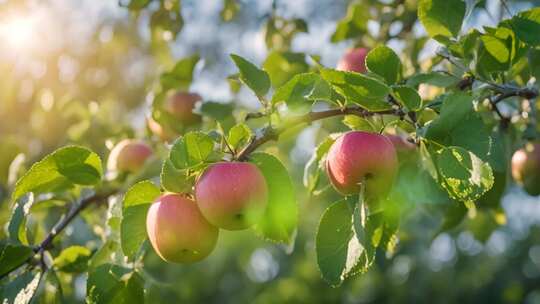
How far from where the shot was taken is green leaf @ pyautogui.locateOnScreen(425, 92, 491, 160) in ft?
3.03

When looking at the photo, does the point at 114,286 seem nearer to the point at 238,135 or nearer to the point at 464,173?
the point at 238,135

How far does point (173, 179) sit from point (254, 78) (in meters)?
0.23

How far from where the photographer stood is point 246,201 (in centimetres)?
95

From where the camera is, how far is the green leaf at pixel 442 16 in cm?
112

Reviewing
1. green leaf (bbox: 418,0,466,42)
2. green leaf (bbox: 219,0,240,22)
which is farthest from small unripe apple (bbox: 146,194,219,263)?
green leaf (bbox: 219,0,240,22)

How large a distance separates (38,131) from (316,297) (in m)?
2.76

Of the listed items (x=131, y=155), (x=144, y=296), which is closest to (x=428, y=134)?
(x=144, y=296)

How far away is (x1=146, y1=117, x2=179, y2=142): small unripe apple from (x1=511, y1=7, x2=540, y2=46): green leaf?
0.85m

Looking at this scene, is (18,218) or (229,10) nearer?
(18,218)

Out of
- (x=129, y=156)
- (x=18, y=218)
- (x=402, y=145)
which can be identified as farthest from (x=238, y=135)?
(x=129, y=156)

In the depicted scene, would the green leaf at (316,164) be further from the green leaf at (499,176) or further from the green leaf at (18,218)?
the green leaf at (18,218)

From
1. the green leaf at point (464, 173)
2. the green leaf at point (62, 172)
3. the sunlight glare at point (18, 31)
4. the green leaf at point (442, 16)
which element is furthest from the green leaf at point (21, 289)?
the sunlight glare at point (18, 31)

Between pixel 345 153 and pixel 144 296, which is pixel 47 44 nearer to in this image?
pixel 144 296

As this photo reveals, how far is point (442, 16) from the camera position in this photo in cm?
113
